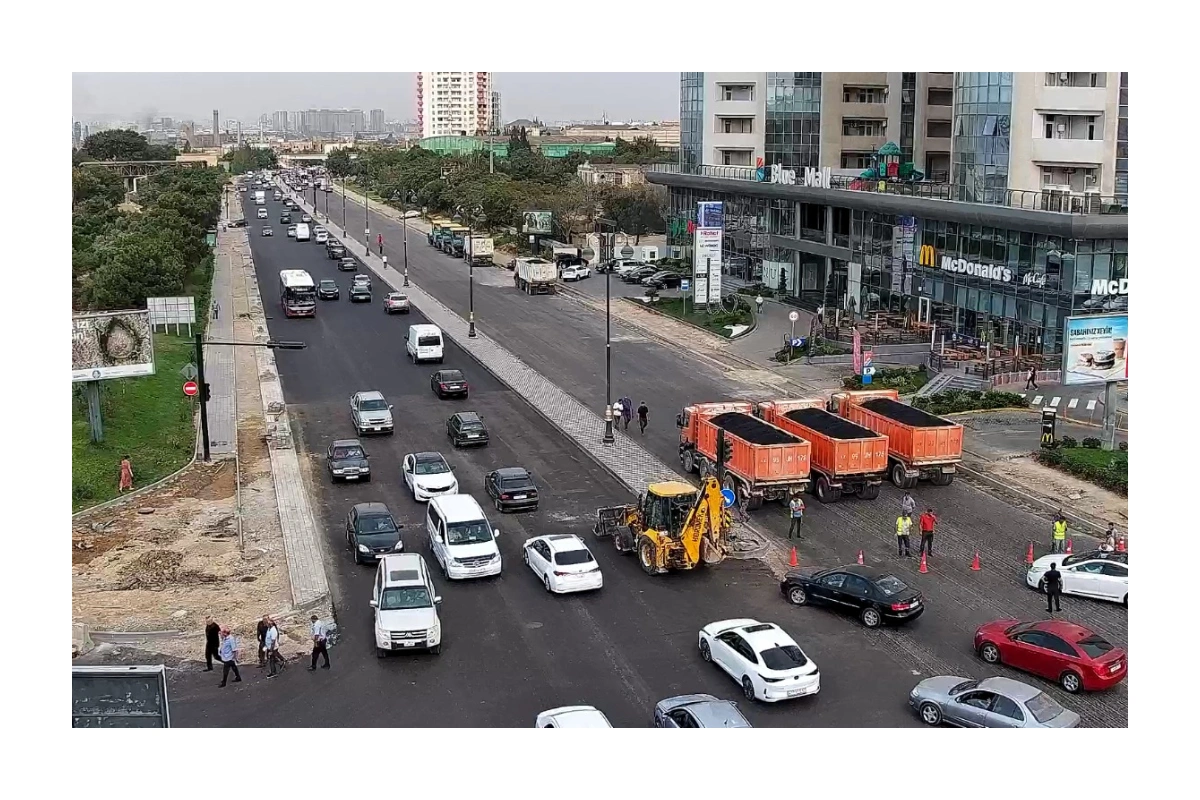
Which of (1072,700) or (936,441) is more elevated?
(936,441)

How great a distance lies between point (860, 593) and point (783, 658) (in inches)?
164

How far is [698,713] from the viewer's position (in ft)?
65.9

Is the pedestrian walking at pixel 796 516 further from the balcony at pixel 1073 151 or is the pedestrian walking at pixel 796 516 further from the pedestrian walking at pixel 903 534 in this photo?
the balcony at pixel 1073 151

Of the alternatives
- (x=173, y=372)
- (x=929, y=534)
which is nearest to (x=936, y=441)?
(x=929, y=534)

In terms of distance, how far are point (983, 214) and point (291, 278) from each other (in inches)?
1502

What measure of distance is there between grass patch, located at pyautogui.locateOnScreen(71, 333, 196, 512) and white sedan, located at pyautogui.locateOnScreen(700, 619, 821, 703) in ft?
61.1

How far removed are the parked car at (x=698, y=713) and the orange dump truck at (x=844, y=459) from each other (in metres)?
13.9

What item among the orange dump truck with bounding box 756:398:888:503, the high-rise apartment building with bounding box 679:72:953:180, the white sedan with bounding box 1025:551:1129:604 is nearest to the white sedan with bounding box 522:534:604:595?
the orange dump truck with bounding box 756:398:888:503

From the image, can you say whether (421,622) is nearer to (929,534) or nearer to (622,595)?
(622,595)

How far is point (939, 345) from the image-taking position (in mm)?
53250

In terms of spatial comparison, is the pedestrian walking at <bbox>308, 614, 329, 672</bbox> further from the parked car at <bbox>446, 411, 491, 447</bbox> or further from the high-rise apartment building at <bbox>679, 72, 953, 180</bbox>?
the high-rise apartment building at <bbox>679, 72, 953, 180</bbox>

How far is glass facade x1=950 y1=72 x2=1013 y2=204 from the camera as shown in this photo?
170 ft

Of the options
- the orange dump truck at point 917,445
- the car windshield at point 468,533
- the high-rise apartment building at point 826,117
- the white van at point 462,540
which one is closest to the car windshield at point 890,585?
the white van at point 462,540

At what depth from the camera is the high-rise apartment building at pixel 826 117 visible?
7400 centimetres
